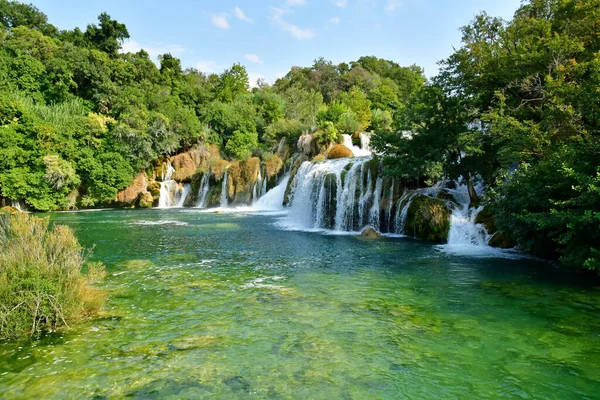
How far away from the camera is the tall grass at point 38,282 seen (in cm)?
605

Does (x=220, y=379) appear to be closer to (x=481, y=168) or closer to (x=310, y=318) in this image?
(x=310, y=318)

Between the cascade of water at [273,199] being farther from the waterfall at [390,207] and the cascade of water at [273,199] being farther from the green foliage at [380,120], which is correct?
the waterfall at [390,207]

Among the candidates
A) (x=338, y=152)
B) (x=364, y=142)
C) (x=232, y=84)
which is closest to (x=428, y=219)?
(x=338, y=152)

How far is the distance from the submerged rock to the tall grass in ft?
39.9

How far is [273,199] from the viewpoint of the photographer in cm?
3122

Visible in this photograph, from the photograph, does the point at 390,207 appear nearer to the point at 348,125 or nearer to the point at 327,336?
the point at 327,336

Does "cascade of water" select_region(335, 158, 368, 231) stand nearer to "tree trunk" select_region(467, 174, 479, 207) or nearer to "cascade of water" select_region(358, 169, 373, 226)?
"cascade of water" select_region(358, 169, 373, 226)

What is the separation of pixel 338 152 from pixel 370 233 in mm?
12235

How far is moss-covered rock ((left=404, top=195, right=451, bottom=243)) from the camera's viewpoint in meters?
16.0

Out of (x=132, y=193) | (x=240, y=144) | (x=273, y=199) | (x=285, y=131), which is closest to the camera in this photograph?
(x=273, y=199)

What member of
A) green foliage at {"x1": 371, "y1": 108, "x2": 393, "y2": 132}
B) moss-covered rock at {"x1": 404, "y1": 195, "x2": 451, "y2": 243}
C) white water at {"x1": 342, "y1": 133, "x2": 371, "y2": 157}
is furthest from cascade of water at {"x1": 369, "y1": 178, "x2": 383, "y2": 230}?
green foliage at {"x1": 371, "y1": 108, "x2": 393, "y2": 132}

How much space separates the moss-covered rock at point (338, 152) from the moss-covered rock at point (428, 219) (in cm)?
1150

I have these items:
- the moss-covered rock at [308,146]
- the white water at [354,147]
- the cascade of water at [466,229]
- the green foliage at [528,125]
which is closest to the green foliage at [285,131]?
the moss-covered rock at [308,146]

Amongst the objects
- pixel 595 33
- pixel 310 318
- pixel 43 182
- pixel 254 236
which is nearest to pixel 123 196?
pixel 43 182
